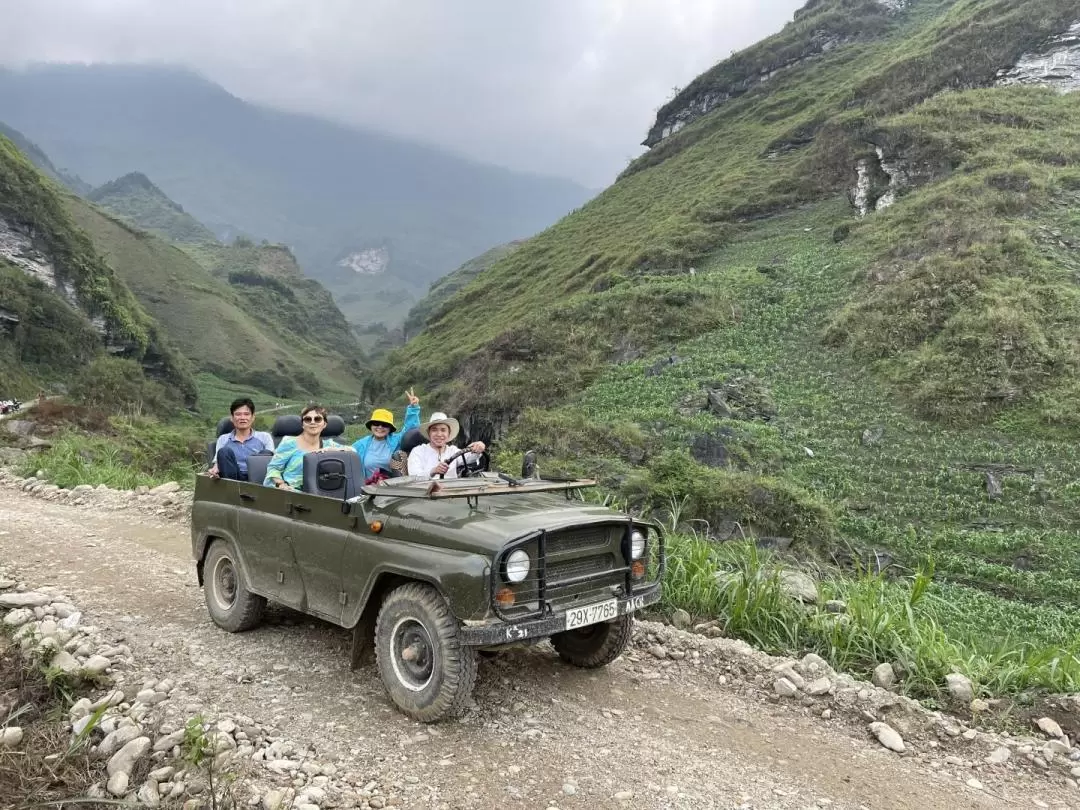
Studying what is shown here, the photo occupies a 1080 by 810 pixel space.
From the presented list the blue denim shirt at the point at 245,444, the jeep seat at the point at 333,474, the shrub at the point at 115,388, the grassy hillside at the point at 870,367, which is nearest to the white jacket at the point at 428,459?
the jeep seat at the point at 333,474

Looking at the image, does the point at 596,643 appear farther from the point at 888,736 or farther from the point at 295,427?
the point at 295,427

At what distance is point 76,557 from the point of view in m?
7.86

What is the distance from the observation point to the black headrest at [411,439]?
6.68m

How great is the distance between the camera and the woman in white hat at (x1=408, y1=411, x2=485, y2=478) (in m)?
6.01

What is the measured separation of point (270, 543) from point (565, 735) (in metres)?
2.57

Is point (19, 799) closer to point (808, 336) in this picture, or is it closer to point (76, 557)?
point (76, 557)

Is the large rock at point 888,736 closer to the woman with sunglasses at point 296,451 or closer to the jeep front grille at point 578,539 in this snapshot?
the jeep front grille at point 578,539

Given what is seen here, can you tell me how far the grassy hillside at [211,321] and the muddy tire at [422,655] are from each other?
92.2 meters

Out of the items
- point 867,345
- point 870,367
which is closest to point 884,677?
point 870,367

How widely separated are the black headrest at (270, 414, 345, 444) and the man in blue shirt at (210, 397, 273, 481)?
39 cm

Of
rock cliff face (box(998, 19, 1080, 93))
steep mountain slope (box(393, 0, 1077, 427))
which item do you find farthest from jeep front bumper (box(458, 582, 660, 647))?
rock cliff face (box(998, 19, 1080, 93))

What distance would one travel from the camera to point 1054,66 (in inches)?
1585

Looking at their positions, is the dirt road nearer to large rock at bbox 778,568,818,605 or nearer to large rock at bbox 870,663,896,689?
large rock at bbox 870,663,896,689

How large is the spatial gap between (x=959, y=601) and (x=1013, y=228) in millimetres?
19713
